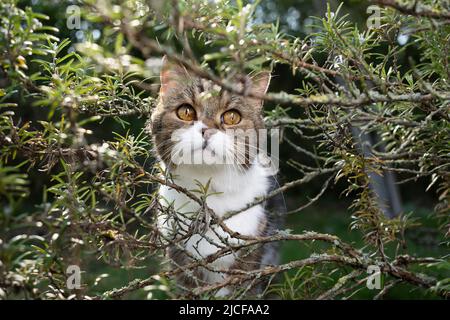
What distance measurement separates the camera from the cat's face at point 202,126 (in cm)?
146

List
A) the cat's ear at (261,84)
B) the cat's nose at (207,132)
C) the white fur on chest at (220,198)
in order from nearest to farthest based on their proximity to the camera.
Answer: the cat's ear at (261,84)
the cat's nose at (207,132)
the white fur on chest at (220,198)

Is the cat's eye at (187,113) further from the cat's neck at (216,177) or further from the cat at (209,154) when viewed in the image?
the cat's neck at (216,177)

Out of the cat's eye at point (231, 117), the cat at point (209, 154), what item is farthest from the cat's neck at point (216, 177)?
the cat's eye at point (231, 117)

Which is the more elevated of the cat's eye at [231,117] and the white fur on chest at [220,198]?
the cat's eye at [231,117]

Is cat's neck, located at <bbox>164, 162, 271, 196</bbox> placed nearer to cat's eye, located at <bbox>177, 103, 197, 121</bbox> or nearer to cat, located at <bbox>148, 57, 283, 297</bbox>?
cat, located at <bbox>148, 57, 283, 297</bbox>

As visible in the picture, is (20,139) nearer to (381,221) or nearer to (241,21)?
(241,21)

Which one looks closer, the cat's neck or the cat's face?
the cat's face

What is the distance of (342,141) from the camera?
1.12 m

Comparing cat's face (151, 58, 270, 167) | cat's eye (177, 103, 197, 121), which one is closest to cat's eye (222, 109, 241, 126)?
cat's face (151, 58, 270, 167)

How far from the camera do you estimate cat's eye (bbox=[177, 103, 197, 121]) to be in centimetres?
156

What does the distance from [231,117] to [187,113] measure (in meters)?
0.15

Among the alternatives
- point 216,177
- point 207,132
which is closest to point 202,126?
point 207,132

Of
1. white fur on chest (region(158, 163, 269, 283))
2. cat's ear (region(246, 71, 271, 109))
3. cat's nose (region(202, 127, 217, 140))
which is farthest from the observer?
white fur on chest (region(158, 163, 269, 283))
